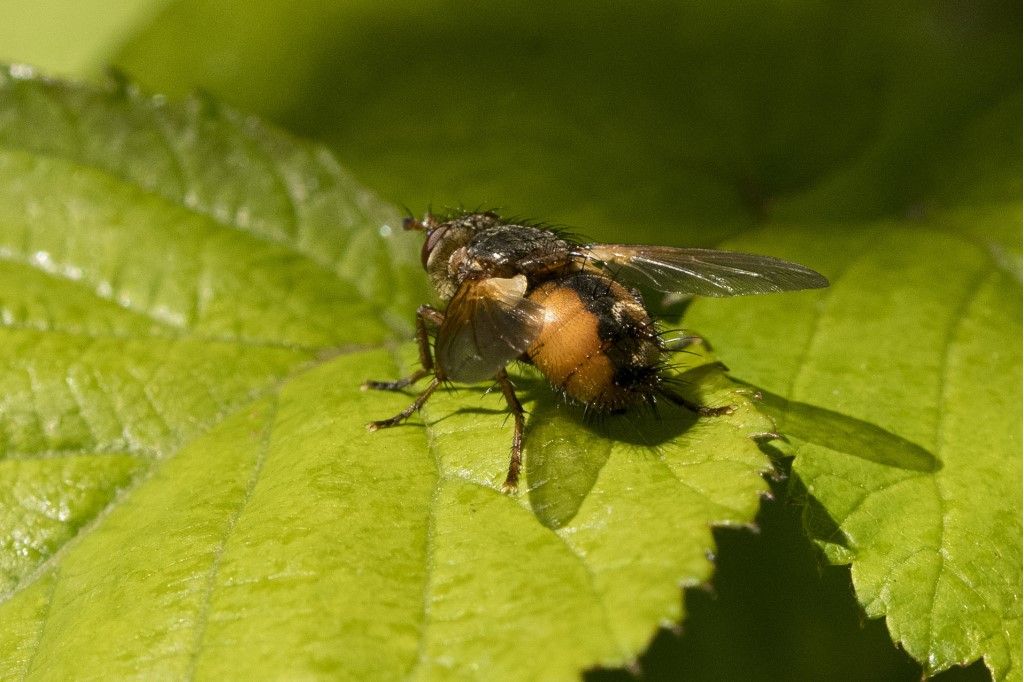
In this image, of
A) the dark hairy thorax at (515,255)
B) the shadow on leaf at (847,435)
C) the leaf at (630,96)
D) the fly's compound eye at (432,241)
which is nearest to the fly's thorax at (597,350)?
the dark hairy thorax at (515,255)

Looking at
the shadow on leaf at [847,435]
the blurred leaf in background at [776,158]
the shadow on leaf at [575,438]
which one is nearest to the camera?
the shadow on leaf at [575,438]

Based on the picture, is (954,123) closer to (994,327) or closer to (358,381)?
(994,327)

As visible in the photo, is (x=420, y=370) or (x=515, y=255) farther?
(x=420, y=370)

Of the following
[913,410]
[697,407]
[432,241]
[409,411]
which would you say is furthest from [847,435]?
[432,241]

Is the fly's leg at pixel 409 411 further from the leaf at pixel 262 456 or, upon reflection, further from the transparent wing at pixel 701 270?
the transparent wing at pixel 701 270

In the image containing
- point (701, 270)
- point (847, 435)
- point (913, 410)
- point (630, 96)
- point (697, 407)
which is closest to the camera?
point (697, 407)

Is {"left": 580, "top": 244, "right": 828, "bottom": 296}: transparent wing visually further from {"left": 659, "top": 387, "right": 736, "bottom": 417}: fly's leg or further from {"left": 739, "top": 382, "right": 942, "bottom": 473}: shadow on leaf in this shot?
{"left": 659, "top": 387, "right": 736, "bottom": 417}: fly's leg

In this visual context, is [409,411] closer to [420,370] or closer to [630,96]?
[420,370]

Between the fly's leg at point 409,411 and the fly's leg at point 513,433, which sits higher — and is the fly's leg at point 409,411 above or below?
below
